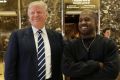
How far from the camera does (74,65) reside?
2.84 meters

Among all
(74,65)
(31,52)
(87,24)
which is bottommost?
(74,65)

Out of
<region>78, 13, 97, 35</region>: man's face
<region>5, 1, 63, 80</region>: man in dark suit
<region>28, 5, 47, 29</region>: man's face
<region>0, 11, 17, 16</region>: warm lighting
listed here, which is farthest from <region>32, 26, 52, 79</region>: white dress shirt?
<region>0, 11, 17, 16</region>: warm lighting

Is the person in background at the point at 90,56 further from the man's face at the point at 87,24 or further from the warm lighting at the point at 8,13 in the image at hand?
the warm lighting at the point at 8,13

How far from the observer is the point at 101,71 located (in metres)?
2.81

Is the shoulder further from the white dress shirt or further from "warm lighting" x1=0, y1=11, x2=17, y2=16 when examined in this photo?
"warm lighting" x1=0, y1=11, x2=17, y2=16

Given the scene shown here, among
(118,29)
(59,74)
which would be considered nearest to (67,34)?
(118,29)

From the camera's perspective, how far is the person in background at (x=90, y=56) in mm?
2809

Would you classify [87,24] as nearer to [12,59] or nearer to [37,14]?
[37,14]

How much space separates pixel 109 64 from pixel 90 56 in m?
0.19

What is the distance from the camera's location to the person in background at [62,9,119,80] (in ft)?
9.21

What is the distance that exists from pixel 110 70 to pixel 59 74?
1.78 feet

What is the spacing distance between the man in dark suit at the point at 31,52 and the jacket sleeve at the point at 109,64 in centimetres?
45

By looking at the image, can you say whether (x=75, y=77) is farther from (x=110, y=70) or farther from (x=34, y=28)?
(x=34, y=28)

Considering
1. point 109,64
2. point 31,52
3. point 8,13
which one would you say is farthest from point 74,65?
point 8,13
